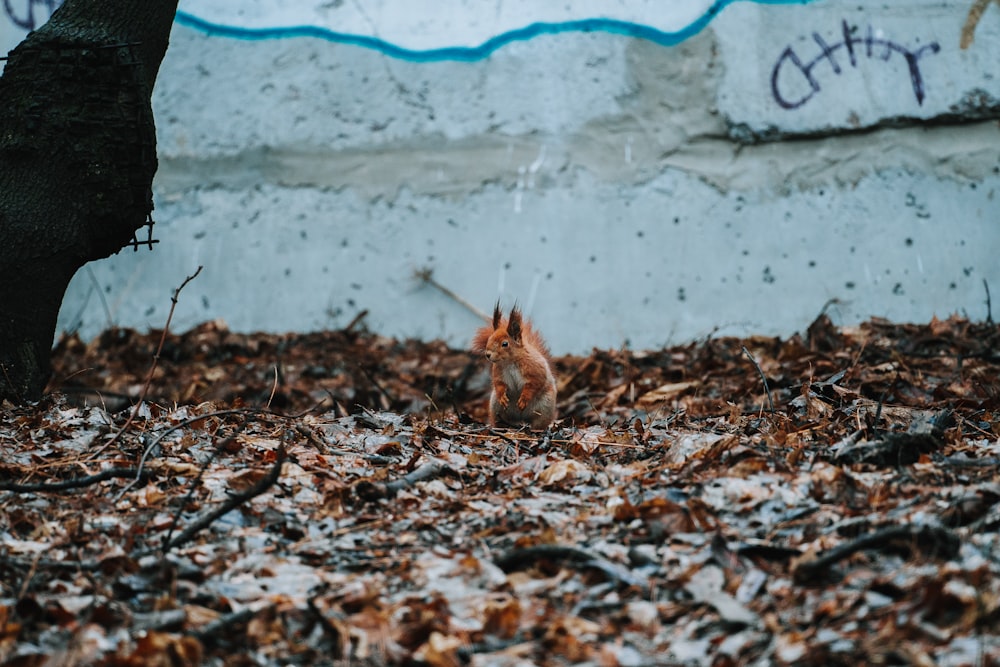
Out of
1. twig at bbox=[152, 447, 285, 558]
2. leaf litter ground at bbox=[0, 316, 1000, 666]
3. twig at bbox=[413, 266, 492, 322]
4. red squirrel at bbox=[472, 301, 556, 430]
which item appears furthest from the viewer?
twig at bbox=[413, 266, 492, 322]

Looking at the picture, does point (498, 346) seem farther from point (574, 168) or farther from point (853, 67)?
point (853, 67)

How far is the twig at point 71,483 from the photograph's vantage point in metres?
2.46

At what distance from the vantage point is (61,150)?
344 cm

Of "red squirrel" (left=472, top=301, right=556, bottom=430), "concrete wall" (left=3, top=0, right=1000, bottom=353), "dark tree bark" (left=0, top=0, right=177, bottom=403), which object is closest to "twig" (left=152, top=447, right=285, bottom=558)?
"dark tree bark" (left=0, top=0, right=177, bottom=403)

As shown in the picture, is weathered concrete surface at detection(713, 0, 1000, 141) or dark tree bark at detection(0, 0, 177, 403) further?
weathered concrete surface at detection(713, 0, 1000, 141)

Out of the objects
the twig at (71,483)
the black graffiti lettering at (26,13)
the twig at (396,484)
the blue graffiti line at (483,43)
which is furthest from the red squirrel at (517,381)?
the black graffiti lettering at (26,13)

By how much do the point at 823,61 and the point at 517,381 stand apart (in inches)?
134

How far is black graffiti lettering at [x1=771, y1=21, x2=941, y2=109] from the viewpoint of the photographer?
6160mm

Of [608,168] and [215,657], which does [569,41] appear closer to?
[608,168]

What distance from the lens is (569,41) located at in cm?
633

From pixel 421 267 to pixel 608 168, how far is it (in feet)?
4.48

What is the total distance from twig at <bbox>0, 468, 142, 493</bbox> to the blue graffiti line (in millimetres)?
4311

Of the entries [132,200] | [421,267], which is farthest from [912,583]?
[421,267]

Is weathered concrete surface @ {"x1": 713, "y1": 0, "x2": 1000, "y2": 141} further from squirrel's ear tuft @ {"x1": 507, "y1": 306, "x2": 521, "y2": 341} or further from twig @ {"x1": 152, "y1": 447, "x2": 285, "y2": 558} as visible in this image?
twig @ {"x1": 152, "y1": 447, "x2": 285, "y2": 558}
